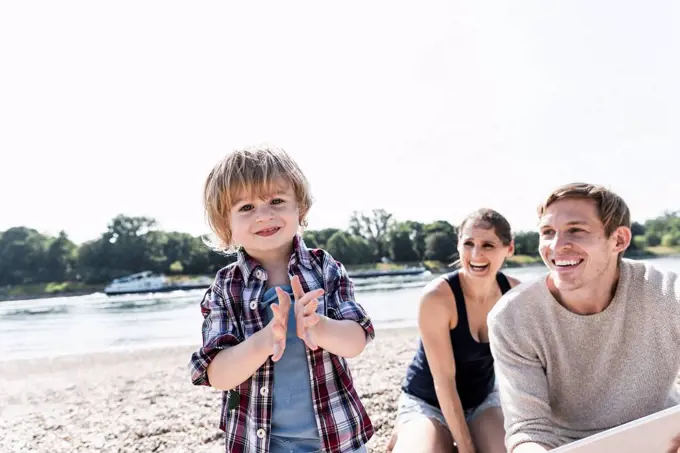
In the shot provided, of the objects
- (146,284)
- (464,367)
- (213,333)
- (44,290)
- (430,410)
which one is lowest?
(146,284)

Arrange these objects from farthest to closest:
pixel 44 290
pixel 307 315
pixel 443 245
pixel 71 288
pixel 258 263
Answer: pixel 71 288 < pixel 44 290 < pixel 443 245 < pixel 258 263 < pixel 307 315

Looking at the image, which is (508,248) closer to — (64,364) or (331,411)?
(331,411)

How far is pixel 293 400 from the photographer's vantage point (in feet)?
5.97

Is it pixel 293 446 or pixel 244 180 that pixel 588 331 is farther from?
pixel 244 180

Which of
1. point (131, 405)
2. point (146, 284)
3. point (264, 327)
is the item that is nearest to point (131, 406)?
point (131, 405)

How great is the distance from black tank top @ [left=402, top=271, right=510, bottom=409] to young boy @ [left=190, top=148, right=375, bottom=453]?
3.57ft

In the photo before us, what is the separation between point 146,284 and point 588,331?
1963 inches

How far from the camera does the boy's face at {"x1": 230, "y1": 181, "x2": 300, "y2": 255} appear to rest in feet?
5.95

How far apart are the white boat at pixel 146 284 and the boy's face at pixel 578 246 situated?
45447 millimetres

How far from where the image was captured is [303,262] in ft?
6.41

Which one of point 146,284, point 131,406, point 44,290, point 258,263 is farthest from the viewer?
point 44,290

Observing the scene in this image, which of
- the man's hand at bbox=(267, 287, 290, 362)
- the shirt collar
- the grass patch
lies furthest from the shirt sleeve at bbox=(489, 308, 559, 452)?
the grass patch

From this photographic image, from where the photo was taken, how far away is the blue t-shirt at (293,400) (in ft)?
5.91

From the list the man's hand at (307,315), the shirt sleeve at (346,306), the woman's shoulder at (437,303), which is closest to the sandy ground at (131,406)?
the woman's shoulder at (437,303)
